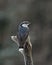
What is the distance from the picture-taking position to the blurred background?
12.0 ft

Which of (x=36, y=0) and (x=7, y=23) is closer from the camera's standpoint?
(x=7, y=23)

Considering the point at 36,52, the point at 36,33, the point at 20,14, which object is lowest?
the point at 36,52

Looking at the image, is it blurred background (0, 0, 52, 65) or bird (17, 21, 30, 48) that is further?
blurred background (0, 0, 52, 65)

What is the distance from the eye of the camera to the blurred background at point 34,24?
3.67 m

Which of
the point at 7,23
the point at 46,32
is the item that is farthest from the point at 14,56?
the point at 46,32

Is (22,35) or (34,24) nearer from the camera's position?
(22,35)

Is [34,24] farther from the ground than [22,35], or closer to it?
closer to it

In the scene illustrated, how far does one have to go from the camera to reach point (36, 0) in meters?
3.91

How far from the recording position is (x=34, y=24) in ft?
13.0

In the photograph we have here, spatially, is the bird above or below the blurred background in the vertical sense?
above

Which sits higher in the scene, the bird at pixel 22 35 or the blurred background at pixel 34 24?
the bird at pixel 22 35

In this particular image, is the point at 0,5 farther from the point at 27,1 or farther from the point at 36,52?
the point at 36,52

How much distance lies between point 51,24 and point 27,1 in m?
0.42

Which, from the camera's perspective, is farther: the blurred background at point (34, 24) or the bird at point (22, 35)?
the blurred background at point (34, 24)
